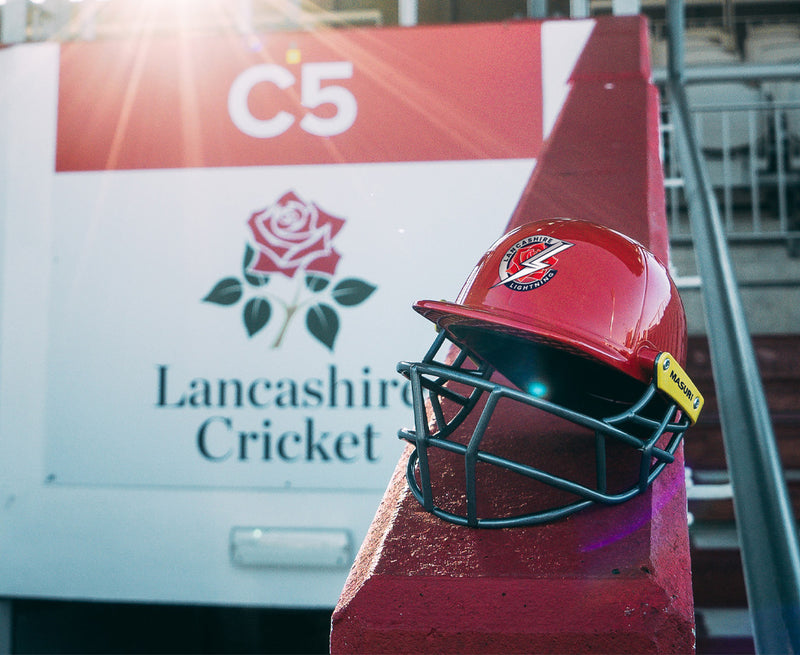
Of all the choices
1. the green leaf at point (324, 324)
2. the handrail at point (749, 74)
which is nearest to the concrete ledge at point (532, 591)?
the green leaf at point (324, 324)

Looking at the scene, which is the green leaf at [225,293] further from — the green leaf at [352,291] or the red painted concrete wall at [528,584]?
the red painted concrete wall at [528,584]

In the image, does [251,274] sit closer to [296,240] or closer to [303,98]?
[296,240]

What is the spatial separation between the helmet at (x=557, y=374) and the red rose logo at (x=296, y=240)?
1.01 m

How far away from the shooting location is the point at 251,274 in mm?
1943

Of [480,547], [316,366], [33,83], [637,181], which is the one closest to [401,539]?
[480,547]

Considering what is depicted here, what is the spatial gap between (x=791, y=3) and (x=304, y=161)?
18.4ft

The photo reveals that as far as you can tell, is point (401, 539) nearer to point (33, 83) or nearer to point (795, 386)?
point (33, 83)

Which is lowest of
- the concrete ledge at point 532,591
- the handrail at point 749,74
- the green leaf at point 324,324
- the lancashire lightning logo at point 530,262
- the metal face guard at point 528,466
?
the concrete ledge at point 532,591

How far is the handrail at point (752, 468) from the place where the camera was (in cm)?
73

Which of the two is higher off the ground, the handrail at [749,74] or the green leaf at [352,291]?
the handrail at [749,74]

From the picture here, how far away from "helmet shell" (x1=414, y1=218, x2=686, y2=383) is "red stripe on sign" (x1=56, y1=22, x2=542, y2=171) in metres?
1.04

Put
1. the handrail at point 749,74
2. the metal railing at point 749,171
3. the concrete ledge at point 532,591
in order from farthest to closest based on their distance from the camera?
the metal railing at point 749,171 → the handrail at point 749,74 → the concrete ledge at point 532,591

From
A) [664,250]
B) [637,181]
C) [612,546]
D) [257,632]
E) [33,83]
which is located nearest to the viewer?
[612,546]

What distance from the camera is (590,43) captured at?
191 centimetres
